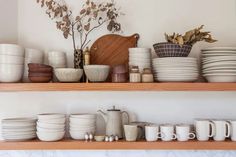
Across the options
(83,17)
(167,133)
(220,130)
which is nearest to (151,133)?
(167,133)

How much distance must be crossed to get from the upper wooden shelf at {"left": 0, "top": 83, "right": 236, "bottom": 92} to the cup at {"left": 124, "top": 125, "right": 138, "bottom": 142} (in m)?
0.19

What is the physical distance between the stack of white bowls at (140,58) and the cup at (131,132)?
0.90 ft

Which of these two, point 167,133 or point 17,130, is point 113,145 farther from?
point 17,130

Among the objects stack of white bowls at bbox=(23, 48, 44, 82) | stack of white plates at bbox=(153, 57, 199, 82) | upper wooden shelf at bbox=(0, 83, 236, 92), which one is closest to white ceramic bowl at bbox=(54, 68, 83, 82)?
upper wooden shelf at bbox=(0, 83, 236, 92)

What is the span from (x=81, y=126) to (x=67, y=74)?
0.26 m

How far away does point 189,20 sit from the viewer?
1438 mm

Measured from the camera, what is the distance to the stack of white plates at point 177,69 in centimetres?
124

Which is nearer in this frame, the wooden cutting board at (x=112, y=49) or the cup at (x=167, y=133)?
the cup at (x=167, y=133)

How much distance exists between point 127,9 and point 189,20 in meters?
0.33

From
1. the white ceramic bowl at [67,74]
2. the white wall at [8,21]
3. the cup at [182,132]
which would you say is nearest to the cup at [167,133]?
the cup at [182,132]

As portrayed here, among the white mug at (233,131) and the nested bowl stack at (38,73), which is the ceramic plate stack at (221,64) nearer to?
the white mug at (233,131)

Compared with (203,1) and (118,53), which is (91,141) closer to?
(118,53)

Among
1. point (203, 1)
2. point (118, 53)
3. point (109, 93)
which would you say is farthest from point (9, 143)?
point (203, 1)

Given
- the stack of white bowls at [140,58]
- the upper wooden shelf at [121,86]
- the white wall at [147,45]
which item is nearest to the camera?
the upper wooden shelf at [121,86]
